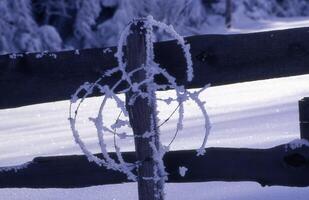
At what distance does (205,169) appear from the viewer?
3.12 meters

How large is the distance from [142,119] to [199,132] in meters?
3.39

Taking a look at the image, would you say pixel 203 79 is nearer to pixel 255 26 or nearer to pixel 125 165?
pixel 125 165

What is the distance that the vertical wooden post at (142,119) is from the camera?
294cm

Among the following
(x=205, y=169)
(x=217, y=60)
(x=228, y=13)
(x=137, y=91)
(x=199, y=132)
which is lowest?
(x=205, y=169)

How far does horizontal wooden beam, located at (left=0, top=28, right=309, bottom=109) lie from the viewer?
296 cm

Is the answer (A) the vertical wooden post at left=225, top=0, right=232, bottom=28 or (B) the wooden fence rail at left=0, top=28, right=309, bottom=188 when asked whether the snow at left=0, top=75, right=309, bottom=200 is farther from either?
(A) the vertical wooden post at left=225, top=0, right=232, bottom=28

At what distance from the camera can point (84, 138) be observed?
6594 millimetres

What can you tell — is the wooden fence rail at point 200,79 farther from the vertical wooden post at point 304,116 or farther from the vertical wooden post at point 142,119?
the vertical wooden post at point 142,119

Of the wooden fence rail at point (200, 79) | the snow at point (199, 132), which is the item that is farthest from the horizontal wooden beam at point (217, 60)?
the snow at point (199, 132)

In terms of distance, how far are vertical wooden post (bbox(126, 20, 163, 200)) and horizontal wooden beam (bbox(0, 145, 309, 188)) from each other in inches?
4.9

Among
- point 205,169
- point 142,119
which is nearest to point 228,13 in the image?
point 205,169

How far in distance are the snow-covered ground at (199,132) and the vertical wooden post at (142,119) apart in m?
1.07

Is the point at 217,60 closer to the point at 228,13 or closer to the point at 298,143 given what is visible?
the point at 298,143

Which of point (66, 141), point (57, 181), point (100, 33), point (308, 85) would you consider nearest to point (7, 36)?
point (100, 33)
